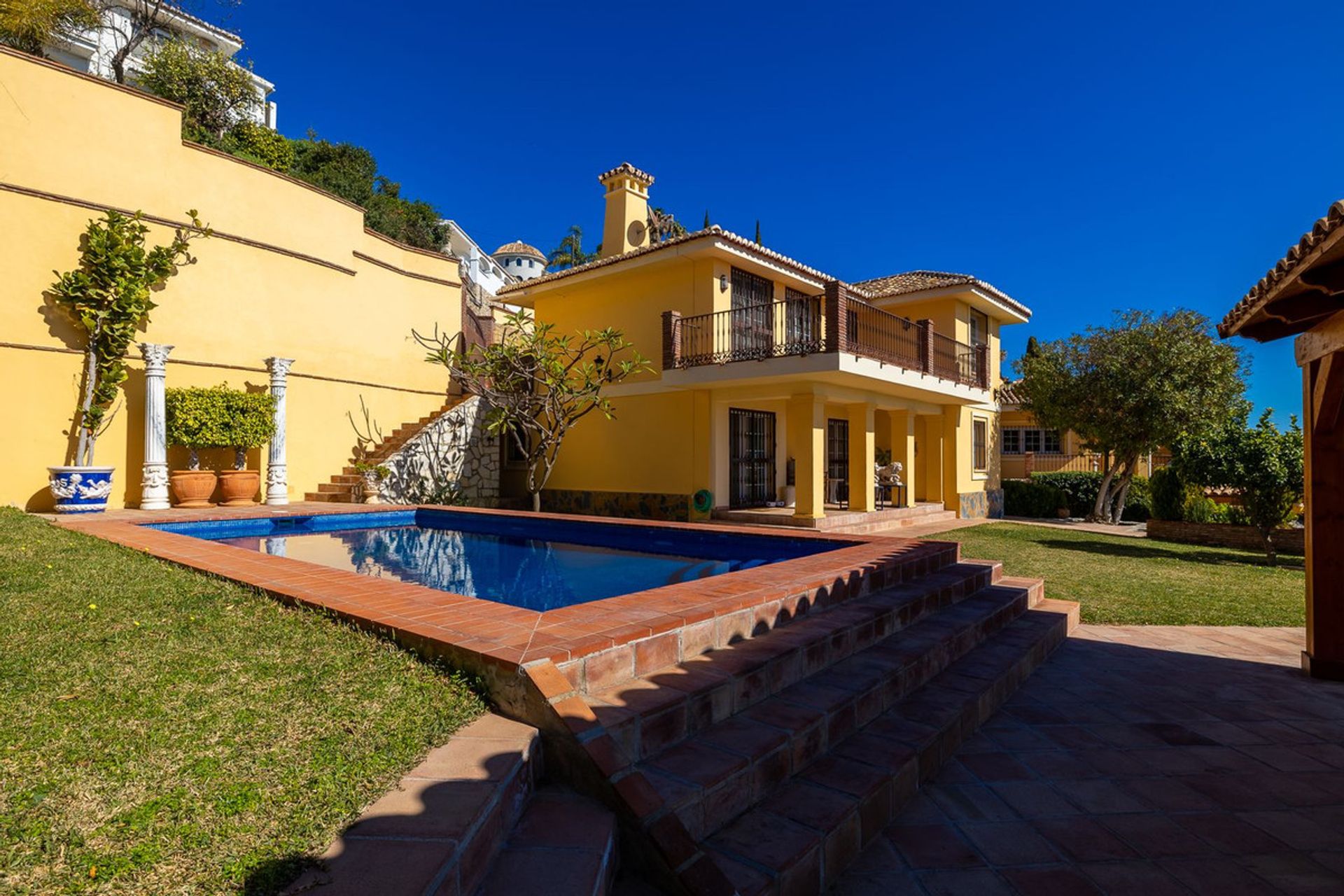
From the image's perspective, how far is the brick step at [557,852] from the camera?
204cm

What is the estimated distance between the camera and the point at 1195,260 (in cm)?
2906

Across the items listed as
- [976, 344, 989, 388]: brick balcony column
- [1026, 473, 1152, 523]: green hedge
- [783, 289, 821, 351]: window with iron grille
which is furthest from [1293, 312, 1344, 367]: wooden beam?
[1026, 473, 1152, 523]: green hedge

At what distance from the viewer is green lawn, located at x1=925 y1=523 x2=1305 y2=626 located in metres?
7.20

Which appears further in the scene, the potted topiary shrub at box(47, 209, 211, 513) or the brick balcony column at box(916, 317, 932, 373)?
the brick balcony column at box(916, 317, 932, 373)

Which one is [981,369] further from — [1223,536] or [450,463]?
[450,463]

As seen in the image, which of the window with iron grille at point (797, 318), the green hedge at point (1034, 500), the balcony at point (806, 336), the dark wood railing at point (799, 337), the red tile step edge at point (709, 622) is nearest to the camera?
the red tile step edge at point (709, 622)

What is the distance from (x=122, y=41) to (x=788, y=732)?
46232mm

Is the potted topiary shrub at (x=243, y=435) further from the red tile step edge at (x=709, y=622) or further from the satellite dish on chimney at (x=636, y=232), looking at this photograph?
the red tile step edge at (x=709, y=622)

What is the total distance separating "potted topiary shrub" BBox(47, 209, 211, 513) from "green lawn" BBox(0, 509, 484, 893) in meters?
8.01

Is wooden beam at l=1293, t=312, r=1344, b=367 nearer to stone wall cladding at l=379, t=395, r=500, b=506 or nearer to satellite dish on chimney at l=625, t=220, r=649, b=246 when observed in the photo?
satellite dish on chimney at l=625, t=220, r=649, b=246

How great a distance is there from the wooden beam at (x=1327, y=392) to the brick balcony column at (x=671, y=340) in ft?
32.8

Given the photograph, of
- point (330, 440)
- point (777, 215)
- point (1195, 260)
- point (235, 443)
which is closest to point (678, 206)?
point (777, 215)

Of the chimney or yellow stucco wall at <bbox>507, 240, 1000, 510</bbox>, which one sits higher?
the chimney

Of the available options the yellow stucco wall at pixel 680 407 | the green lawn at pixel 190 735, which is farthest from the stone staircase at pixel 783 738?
the yellow stucco wall at pixel 680 407
